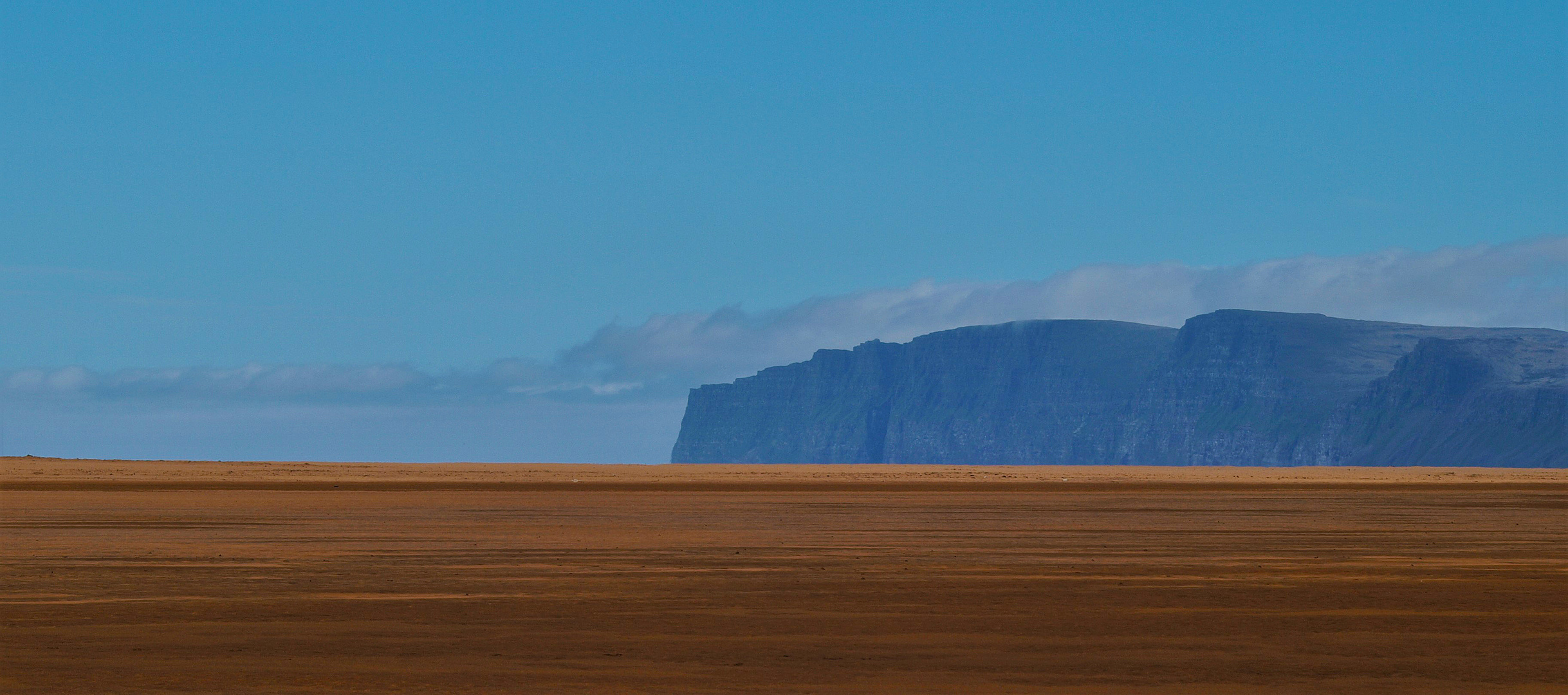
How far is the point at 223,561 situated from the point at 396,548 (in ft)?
11.2

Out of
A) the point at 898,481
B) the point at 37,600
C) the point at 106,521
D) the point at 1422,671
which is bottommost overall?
the point at 1422,671

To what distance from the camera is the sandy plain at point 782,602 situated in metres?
12.7

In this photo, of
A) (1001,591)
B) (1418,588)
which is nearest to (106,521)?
(1001,591)

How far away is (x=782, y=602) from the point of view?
17734 millimetres

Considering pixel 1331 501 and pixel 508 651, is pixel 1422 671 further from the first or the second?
pixel 1331 501

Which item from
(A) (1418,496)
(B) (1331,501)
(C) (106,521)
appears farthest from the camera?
(A) (1418,496)

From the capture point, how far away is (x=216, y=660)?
1327 centimetres

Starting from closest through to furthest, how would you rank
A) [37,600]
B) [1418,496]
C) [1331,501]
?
[37,600], [1331,501], [1418,496]

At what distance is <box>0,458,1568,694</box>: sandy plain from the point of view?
12688 mm

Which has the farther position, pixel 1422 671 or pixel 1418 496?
pixel 1418 496

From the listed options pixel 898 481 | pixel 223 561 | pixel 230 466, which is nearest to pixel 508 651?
pixel 223 561

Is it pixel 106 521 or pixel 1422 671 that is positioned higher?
pixel 106 521

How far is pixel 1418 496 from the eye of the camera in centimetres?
5681

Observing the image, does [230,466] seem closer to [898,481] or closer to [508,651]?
[898,481]
